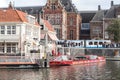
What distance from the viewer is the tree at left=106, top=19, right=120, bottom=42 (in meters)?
112

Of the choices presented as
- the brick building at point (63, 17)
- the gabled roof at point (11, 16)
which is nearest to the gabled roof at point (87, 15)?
the brick building at point (63, 17)

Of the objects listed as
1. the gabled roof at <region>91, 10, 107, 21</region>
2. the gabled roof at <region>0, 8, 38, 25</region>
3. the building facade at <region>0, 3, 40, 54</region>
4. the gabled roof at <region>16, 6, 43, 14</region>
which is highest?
the gabled roof at <region>16, 6, 43, 14</region>

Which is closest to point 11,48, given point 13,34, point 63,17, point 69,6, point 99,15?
point 13,34

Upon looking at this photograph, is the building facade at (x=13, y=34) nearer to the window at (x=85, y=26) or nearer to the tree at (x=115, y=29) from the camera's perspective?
the tree at (x=115, y=29)

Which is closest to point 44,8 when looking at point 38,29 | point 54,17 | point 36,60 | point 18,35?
point 54,17

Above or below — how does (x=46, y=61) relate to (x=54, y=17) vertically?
below

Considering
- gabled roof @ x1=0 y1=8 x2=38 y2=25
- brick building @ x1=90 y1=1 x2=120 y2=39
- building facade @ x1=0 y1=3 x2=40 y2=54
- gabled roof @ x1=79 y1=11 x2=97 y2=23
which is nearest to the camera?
building facade @ x1=0 y1=3 x2=40 y2=54

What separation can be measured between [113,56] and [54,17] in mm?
23468

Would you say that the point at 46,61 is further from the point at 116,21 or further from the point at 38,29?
the point at 116,21

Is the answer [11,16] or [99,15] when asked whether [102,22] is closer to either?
[99,15]

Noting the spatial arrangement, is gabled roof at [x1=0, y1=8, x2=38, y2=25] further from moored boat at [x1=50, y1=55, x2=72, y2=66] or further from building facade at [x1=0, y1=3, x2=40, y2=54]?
moored boat at [x1=50, y1=55, x2=72, y2=66]

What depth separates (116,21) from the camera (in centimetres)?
11188

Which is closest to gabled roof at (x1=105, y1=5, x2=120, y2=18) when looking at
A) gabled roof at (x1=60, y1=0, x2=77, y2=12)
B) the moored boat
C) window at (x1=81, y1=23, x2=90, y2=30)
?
window at (x1=81, y1=23, x2=90, y2=30)

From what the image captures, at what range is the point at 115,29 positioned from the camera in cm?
11150
